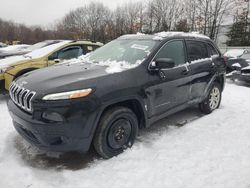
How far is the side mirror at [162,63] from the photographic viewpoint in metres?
3.71

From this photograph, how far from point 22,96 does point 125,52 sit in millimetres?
1785

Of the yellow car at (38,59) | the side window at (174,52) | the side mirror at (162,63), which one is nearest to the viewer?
the side mirror at (162,63)

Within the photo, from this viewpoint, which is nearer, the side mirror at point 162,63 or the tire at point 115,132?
the tire at point 115,132

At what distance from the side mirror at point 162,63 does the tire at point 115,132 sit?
0.81m

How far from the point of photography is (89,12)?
58.4 meters

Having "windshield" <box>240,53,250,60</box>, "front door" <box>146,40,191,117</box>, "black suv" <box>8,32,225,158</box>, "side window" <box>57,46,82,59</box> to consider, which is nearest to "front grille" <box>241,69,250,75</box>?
"windshield" <box>240,53,250,60</box>

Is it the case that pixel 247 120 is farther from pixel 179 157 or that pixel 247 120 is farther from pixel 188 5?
pixel 188 5

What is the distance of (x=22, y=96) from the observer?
324cm

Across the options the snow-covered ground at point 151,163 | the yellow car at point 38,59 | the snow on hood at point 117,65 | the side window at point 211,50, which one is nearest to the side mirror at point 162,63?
the snow on hood at point 117,65

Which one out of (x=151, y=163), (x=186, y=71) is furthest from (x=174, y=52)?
(x=151, y=163)

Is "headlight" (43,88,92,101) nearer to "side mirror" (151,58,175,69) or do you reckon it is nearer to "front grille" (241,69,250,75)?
"side mirror" (151,58,175,69)

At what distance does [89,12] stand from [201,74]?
57.4m

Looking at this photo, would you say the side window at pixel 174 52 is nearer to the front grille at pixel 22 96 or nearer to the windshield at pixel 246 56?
the front grille at pixel 22 96

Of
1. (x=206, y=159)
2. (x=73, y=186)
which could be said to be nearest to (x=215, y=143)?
(x=206, y=159)
